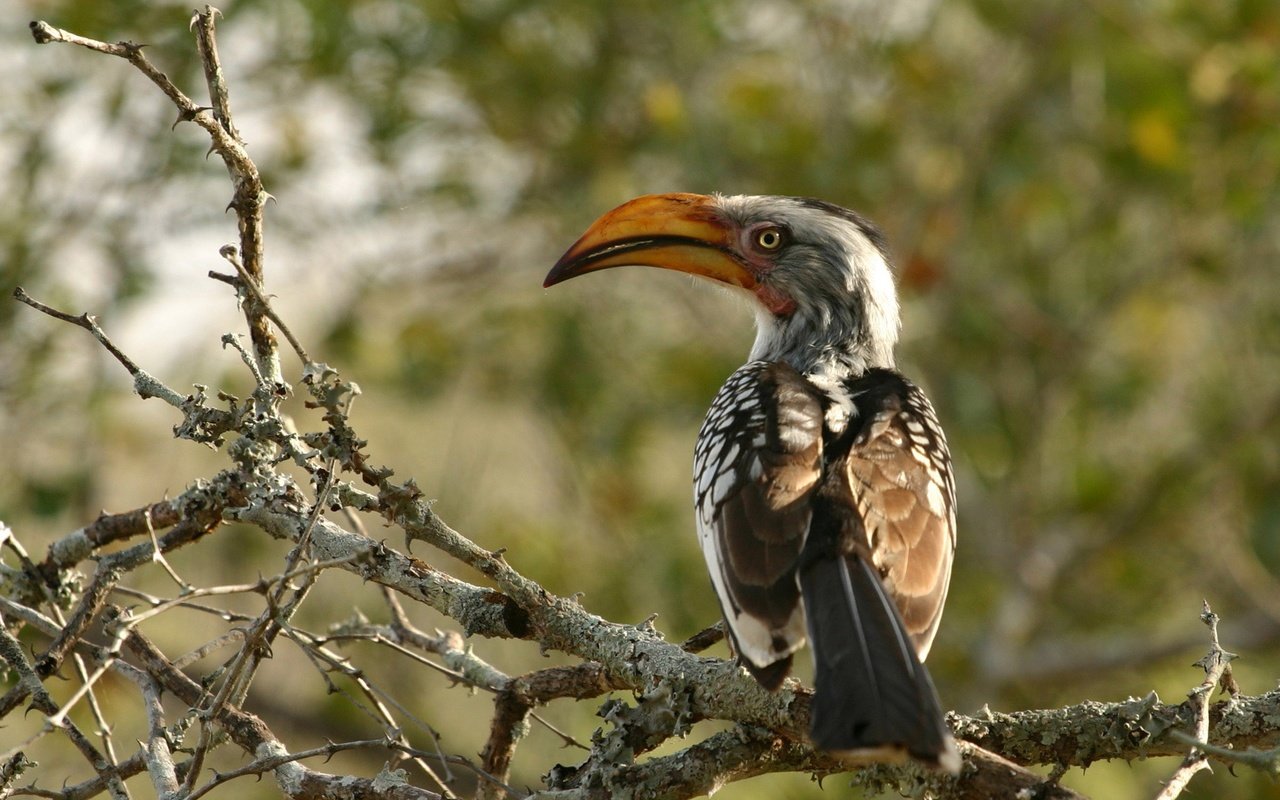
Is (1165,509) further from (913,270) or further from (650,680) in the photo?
(650,680)

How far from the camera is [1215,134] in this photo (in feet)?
21.5

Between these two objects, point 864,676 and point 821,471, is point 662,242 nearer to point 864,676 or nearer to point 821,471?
point 821,471

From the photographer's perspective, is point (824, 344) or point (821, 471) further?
point (824, 344)

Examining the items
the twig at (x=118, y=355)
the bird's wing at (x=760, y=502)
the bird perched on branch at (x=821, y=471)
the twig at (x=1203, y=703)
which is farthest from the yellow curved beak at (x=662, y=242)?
the twig at (x=1203, y=703)

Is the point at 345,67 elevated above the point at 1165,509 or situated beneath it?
elevated above

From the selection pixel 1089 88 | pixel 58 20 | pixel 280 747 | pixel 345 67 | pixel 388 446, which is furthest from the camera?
pixel 388 446

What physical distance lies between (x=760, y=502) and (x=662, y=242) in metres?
1.39

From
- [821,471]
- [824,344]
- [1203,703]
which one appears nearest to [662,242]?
[824,344]

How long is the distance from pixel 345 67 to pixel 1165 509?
457cm

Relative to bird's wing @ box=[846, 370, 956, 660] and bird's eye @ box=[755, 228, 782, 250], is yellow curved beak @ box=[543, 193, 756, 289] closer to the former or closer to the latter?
bird's eye @ box=[755, 228, 782, 250]

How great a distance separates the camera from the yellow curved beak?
3.88 meters

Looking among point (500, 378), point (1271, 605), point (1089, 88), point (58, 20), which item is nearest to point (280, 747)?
point (58, 20)

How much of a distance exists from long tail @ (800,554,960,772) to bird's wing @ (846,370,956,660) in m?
0.14

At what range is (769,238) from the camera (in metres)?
4.24
